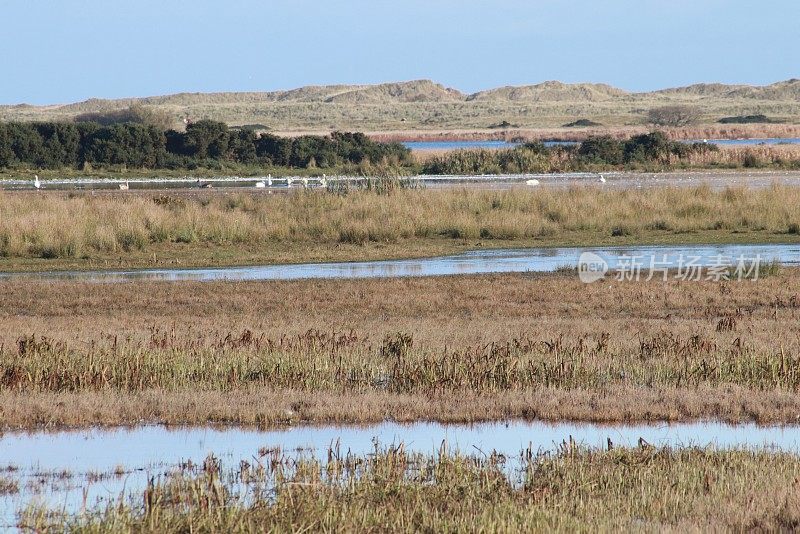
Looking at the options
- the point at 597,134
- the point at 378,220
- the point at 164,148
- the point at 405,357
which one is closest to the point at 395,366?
the point at 405,357

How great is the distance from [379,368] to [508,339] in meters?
2.27

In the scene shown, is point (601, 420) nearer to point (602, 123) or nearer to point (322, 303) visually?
point (322, 303)

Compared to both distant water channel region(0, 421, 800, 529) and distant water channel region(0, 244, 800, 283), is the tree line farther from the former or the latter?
distant water channel region(0, 421, 800, 529)

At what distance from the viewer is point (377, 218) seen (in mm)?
30625

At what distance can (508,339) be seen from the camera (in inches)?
552

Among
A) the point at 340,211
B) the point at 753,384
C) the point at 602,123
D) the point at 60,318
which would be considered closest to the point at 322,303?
the point at 60,318

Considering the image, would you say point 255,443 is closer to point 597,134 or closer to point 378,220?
point 378,220

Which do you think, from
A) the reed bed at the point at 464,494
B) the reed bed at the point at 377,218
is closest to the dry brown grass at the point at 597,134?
the reed bed at the point at 377,218

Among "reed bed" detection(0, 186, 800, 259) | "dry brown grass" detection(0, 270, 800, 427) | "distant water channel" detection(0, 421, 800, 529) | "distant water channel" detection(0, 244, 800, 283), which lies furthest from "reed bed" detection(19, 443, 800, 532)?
"reed bed" detection(0, 186, 800, 259)

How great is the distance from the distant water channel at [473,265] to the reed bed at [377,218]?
A: 303 centimetres

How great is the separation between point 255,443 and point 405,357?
3.26 m

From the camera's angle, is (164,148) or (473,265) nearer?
(473,265)

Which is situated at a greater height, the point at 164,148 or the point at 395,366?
the point at 395,366

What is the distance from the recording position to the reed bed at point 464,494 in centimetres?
→ 705
